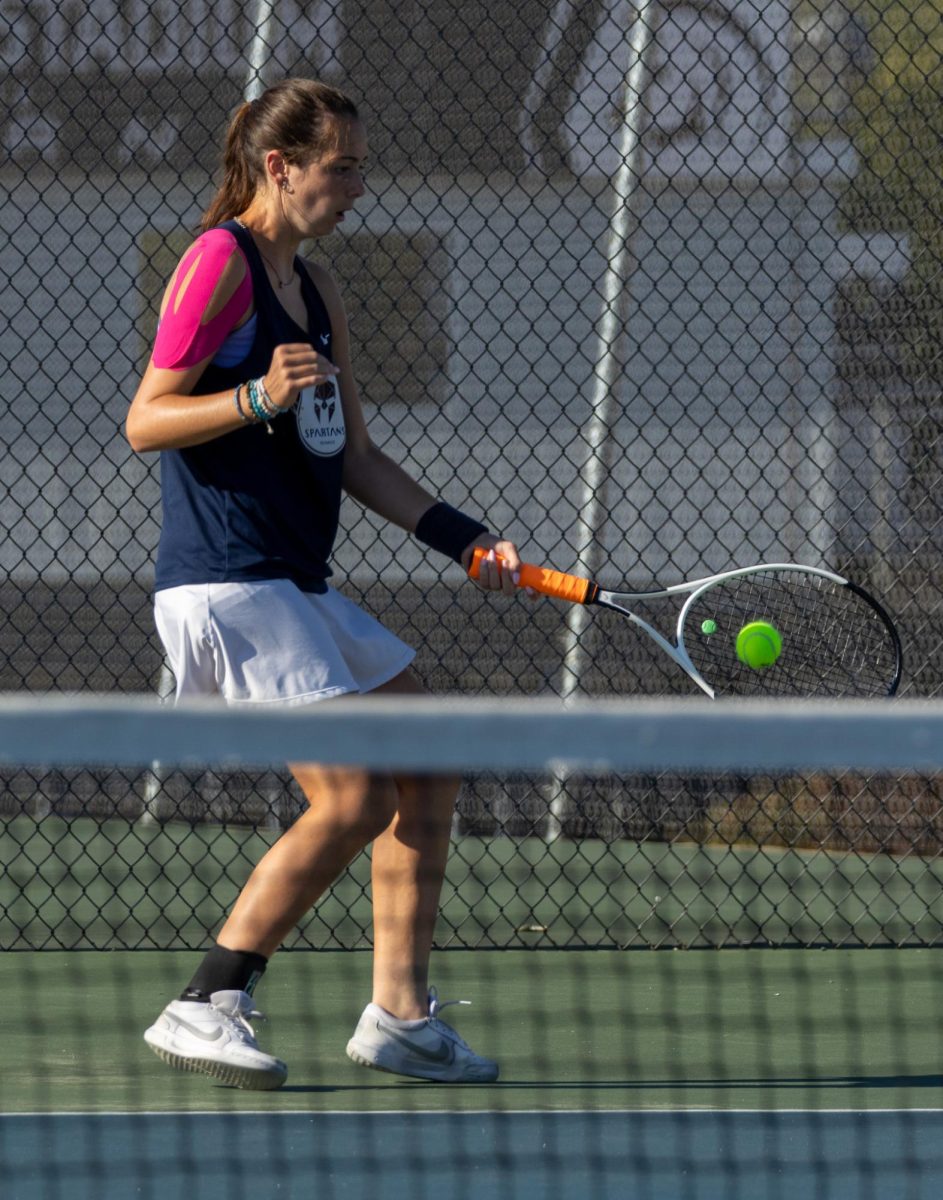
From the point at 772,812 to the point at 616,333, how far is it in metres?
1.58

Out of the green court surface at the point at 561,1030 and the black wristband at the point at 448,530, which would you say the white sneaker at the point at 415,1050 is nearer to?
the green court surface at the point at 561,1030

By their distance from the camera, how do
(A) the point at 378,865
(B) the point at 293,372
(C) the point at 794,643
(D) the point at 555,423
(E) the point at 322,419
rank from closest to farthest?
(B) the point at 293,372 < (E) the point at 322,419 < (A) the point at 378,865 < (C) the point at 794,643 < (D) the point at 555,423

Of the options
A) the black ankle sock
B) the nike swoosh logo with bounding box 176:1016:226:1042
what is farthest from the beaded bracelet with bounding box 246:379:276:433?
the nike swoosh logo with bounding box 176:1016:226:1042

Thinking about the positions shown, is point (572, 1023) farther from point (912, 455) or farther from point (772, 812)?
point (912, 455)

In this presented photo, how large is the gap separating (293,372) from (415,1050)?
1.17 metres

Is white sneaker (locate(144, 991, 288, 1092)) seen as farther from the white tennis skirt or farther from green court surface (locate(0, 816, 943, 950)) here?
green court surface (locate(0, 816, 943, 950))

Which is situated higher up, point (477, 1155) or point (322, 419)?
point (322, 419)

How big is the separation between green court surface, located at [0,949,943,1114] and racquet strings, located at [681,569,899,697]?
0.66 metres

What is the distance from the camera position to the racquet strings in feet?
15.8

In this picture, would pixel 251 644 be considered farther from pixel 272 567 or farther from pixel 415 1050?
pixel 415 1050

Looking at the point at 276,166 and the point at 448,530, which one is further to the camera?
the point at 448,530

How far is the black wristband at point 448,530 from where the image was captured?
3492mm

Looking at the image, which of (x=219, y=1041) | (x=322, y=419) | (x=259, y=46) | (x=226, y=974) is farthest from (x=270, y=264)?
(x=259, y=46)

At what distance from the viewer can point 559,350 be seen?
696cm
